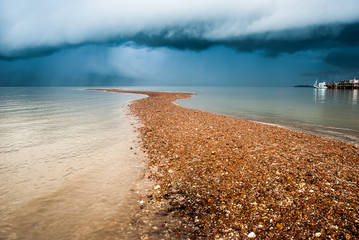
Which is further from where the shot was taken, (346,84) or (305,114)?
(346,84)

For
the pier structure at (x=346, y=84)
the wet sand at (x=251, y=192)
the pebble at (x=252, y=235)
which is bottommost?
the pebble at (x=252, y=235)

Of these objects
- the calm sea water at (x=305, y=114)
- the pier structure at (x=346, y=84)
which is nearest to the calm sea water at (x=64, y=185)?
the calm sea water at (x=305, y=114)

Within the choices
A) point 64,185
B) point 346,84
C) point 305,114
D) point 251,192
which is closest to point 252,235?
point 251,192

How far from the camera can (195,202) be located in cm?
675

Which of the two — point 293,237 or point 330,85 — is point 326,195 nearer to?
point 293,237

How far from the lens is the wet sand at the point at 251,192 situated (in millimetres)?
5469

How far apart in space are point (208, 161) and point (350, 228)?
5.73 m

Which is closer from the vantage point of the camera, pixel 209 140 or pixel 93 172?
pixel 93 172

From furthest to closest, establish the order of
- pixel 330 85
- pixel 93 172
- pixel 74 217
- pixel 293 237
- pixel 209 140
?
pixel 330 85, pixel 209 140, pixel 93 172, pixel 74 217, pixel 293 237

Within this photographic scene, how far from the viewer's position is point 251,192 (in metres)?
7.05

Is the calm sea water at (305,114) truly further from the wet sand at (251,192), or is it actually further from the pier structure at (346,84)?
the pier structure at (346,84)

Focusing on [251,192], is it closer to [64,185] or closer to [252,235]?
[252,235]

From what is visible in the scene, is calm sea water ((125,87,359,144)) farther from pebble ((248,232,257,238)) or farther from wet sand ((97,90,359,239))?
pebble ((248,232,257,238))

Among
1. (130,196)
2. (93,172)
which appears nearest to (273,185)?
(130,196)
